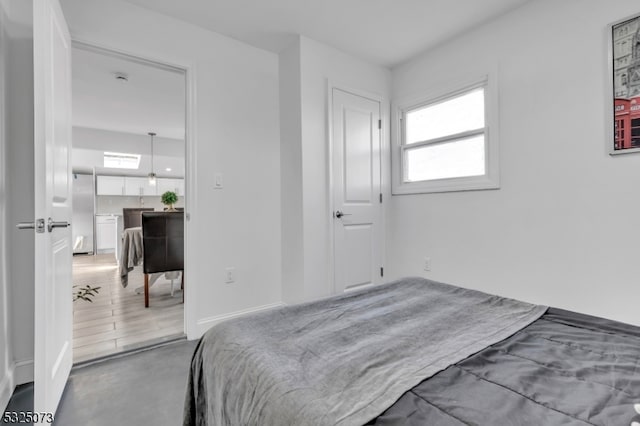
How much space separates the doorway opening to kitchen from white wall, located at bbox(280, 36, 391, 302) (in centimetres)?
95

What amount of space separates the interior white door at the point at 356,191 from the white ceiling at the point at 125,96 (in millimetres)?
1540

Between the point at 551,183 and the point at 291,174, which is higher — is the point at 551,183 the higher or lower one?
the lower one

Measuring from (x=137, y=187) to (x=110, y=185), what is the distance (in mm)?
562

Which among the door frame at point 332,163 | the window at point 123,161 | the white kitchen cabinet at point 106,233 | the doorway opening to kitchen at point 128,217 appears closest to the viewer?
the doorway opening to kitchen at point 128,217

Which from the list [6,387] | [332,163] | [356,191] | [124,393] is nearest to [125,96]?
[332,163]

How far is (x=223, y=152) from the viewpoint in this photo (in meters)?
2.59

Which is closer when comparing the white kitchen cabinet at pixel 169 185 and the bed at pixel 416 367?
the bed at pixel 416 367

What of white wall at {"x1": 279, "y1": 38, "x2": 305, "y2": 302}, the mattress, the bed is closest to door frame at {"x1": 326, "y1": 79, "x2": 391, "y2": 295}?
white wall at {"x1": 279, "y1": 38, "x2": 305, "y2": 302}

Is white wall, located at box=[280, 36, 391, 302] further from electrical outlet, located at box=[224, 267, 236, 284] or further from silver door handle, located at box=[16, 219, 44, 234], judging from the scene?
silver door handle, located at box=[16, 219, 44, 234]

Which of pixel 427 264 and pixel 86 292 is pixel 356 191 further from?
pixel 86 292

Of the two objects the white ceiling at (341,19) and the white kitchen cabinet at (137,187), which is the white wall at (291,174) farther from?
the white kitchen cabinet at (137,187)

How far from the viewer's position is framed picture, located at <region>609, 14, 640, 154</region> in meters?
1.81

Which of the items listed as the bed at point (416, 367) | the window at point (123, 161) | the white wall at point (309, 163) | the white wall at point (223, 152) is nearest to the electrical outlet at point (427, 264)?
the white wall at point (309, 163)

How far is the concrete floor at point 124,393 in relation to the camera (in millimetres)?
1495
